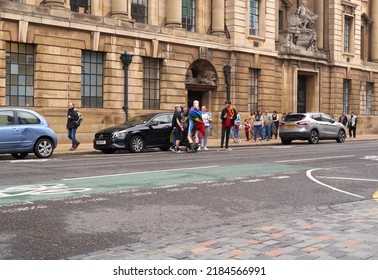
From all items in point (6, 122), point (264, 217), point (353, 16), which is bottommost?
point (264, 217)

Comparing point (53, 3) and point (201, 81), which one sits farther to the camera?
point (201, 81)

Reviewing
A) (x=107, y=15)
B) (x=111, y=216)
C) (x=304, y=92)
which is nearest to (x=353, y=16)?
(x=304, y=92)

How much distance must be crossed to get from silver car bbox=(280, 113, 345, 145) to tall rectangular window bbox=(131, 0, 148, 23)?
9674 millimetres

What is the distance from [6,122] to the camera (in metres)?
16.8

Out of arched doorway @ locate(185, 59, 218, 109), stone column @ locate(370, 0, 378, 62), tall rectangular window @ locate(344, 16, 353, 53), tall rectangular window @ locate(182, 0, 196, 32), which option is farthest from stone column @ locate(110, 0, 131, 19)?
stone column @ locate(370, 0, 378, 62)

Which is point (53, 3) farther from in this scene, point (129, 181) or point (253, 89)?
point (129, 181)

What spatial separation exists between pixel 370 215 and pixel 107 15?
76.1 feet

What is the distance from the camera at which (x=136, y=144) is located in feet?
68.1

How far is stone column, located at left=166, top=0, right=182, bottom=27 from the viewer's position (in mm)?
30703

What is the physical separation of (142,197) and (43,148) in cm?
942

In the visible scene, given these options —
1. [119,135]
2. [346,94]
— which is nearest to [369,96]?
[346,94]

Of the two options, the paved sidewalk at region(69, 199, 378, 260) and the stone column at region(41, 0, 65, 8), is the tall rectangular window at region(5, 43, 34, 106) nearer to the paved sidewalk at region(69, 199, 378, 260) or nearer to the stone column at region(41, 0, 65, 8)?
the stone column at region(41, 0, 65, 8)

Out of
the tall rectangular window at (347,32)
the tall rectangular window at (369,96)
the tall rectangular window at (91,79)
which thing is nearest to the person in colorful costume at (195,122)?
the tall rectangular window at (91,79)

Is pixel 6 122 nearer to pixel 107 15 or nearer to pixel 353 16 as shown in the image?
pixel 107 15
